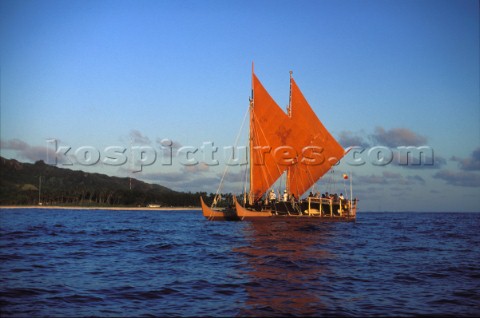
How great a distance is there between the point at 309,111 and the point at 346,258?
4386 cm

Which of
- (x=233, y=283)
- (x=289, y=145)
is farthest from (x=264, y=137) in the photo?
(x=233, y=283)

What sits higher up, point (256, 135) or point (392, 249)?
point (256, 135)

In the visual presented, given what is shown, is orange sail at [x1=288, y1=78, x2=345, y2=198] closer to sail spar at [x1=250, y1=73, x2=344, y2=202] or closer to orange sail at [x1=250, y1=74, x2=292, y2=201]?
sail spar at [x1=250, y1=73, x2=344, y2=202]

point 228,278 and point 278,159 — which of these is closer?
point 228,278

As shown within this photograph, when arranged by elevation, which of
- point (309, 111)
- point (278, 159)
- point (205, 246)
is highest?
point (309, 111)

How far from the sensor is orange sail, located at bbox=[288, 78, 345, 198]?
64.2 m

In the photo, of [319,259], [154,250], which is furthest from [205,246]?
[319,259]

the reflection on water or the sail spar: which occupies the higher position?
the sail spar

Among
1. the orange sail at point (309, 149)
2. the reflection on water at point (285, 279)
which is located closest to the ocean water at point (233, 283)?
the reflection on water at point (285, 279)

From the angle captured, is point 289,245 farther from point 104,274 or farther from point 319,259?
point 104,274

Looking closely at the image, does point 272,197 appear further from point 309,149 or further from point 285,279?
point 285,279

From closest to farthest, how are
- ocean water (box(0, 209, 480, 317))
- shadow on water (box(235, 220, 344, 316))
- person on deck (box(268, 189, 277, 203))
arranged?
ocean water (box(0, 209, 480, 317))
shadow on water (box(235, 220, 344, 316))
person on deck (box(268, 189, 277, 203))

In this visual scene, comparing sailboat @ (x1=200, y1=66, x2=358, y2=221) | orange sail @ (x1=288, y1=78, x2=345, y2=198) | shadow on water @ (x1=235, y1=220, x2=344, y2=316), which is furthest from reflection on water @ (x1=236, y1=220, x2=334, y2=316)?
orange sail @ (x1=288, y1=78, x2=345, y2=198)

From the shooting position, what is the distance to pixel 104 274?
17125mm
